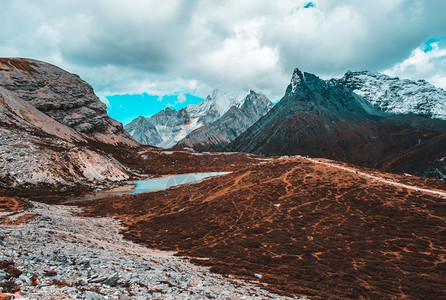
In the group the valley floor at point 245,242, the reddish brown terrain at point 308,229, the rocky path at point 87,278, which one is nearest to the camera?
the rocky path at point 87,278

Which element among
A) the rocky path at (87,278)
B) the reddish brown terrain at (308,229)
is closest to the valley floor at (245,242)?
the rocky path at (87,278)

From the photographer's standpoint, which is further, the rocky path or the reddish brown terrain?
the reddish brown terrain

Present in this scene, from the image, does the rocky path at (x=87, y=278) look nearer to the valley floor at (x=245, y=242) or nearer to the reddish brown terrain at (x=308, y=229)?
the valley floor at (x=245, y=242)

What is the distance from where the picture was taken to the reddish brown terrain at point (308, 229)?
27812 mm

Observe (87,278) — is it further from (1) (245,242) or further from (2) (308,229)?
(2) (308,229)

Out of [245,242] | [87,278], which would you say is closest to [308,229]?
[245,242]

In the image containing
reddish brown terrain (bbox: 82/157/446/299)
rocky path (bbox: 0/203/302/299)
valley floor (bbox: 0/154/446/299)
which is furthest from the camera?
reddish brown terrain (bbox: 82/157/446/299)

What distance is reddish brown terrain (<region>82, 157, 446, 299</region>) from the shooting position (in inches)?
1095

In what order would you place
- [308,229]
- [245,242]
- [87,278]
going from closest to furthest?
[87,278]
[245,242]
[308,229]

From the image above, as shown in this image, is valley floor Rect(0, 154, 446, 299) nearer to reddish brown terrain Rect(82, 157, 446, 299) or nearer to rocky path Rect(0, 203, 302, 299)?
rocky path Rect(0, 203, 302, 299)

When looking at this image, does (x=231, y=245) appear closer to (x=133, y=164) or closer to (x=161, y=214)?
(x=161, y=214)

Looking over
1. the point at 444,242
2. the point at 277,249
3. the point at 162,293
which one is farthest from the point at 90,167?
the point at 444,242

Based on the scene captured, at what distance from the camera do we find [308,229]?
4744cm

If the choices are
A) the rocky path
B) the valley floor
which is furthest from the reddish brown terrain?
the rocky path
